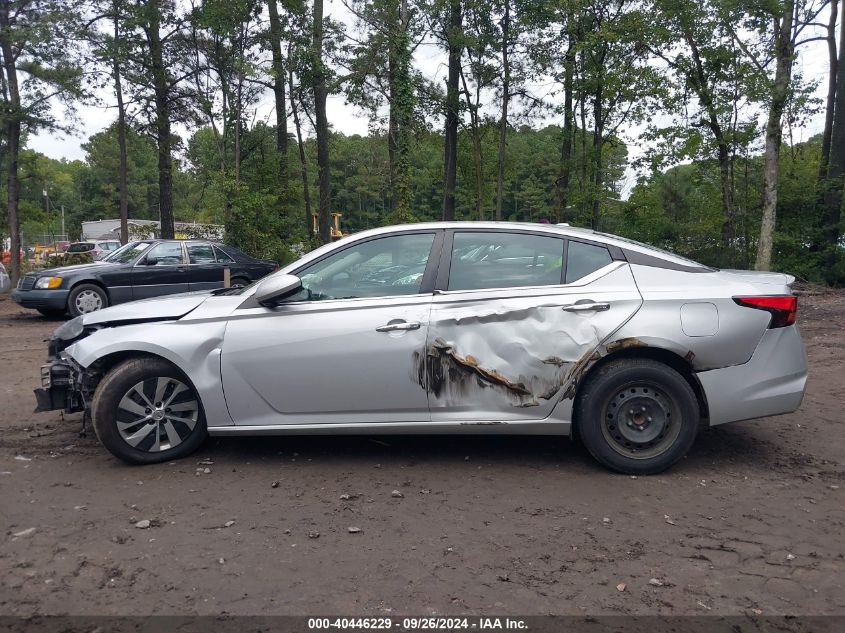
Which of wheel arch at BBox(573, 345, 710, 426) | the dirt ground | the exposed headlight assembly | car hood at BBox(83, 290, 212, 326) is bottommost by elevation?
the dirt ground

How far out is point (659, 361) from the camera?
4418 millimetres

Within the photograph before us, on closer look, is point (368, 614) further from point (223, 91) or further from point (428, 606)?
point (223, 91)

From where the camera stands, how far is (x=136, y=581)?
122 inches

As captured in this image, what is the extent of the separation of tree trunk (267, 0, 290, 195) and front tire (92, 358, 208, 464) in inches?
723

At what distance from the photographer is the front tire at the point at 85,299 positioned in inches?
491

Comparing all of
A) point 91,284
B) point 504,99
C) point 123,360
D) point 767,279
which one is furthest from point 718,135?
point 123,360

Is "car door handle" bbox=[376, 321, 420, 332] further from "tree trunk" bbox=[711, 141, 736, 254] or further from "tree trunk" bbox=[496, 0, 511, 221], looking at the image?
"tree trunk" bbox=[496, 0, 511, 221]

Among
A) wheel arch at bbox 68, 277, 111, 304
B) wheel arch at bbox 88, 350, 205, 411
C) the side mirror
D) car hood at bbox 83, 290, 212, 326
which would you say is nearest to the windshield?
wheel arch at bbox 68, 277, 111, 304

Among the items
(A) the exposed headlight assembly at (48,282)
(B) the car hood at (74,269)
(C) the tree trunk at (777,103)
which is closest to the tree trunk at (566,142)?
(C) the tree trunk at (777,103)

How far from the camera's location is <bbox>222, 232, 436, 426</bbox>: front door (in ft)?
14.3

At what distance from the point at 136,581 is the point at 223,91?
19549mm

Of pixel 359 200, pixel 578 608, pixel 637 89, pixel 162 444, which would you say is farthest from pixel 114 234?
pixel 578 608

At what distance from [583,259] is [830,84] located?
2153 centimetres

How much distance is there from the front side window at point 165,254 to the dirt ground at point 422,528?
27.6 feet
